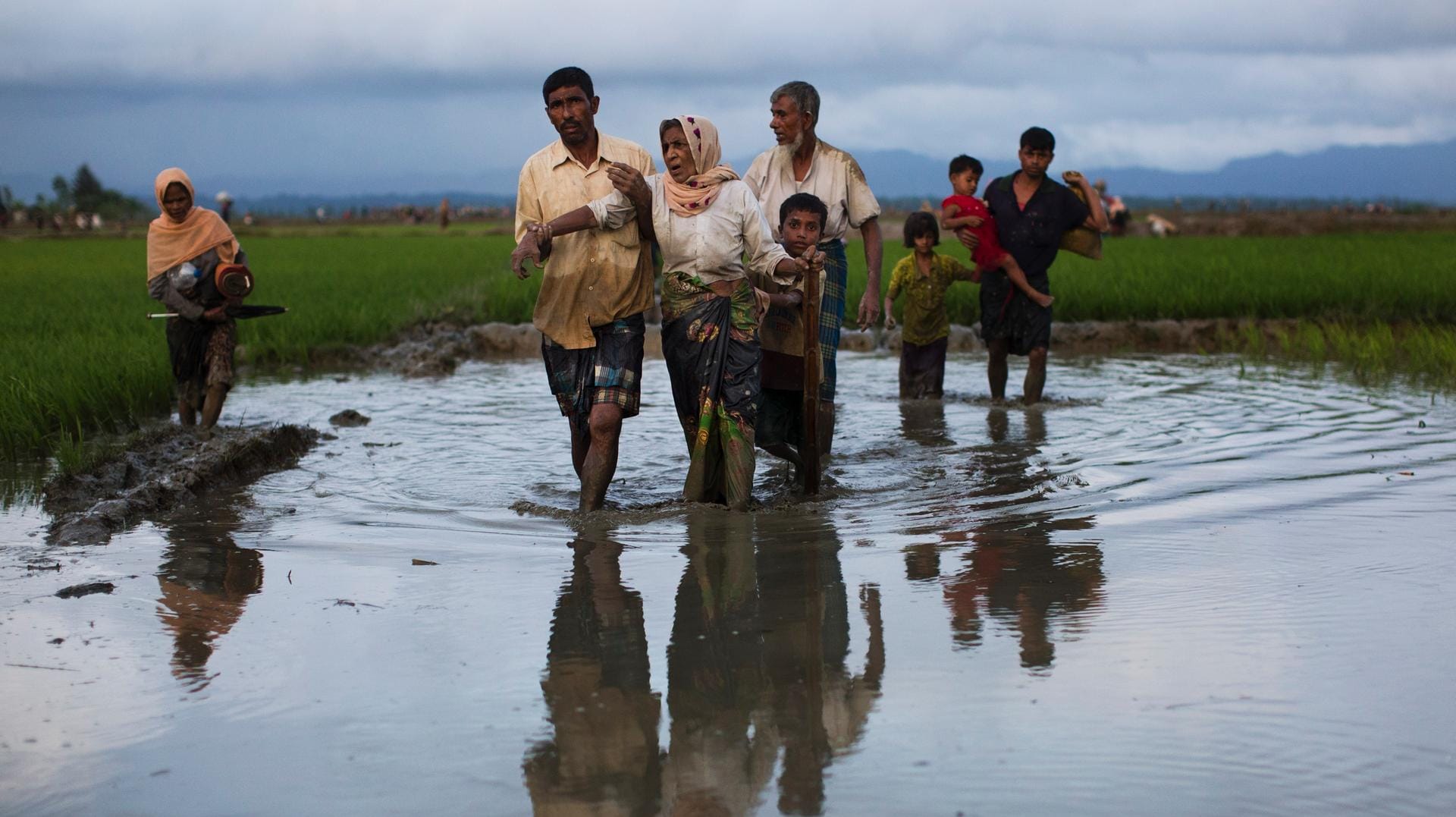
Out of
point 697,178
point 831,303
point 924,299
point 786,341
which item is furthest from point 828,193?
point 924,299

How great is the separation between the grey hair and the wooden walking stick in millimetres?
885

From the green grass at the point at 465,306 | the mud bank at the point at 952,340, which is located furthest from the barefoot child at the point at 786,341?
the mud bank at the point at 952,340

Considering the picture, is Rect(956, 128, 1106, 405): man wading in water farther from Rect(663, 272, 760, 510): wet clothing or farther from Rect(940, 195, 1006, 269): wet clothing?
Rect(663, 272, 760, 510): wet clothing

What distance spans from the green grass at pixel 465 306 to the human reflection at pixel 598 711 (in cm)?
303

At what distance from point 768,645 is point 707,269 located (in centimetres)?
176

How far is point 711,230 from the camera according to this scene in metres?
4.83

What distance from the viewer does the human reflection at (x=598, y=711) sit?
2570mm

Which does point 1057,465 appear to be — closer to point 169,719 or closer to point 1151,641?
point 1151,641

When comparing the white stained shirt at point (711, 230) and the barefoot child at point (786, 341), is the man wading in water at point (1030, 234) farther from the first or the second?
the white stained shirt at point (711, 230)

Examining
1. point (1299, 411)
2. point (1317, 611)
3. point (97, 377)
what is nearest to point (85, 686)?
point (1317, 611)

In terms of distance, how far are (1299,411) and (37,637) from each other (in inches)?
243

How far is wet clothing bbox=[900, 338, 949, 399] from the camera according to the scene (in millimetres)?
8336

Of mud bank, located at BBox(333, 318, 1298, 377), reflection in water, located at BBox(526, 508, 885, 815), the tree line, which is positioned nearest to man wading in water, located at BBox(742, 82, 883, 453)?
reflection in water, located at BBox(526, 508, 885, 815)

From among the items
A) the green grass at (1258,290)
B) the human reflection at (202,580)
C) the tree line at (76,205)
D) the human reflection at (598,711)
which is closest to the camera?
the human reflection at (598,711)
